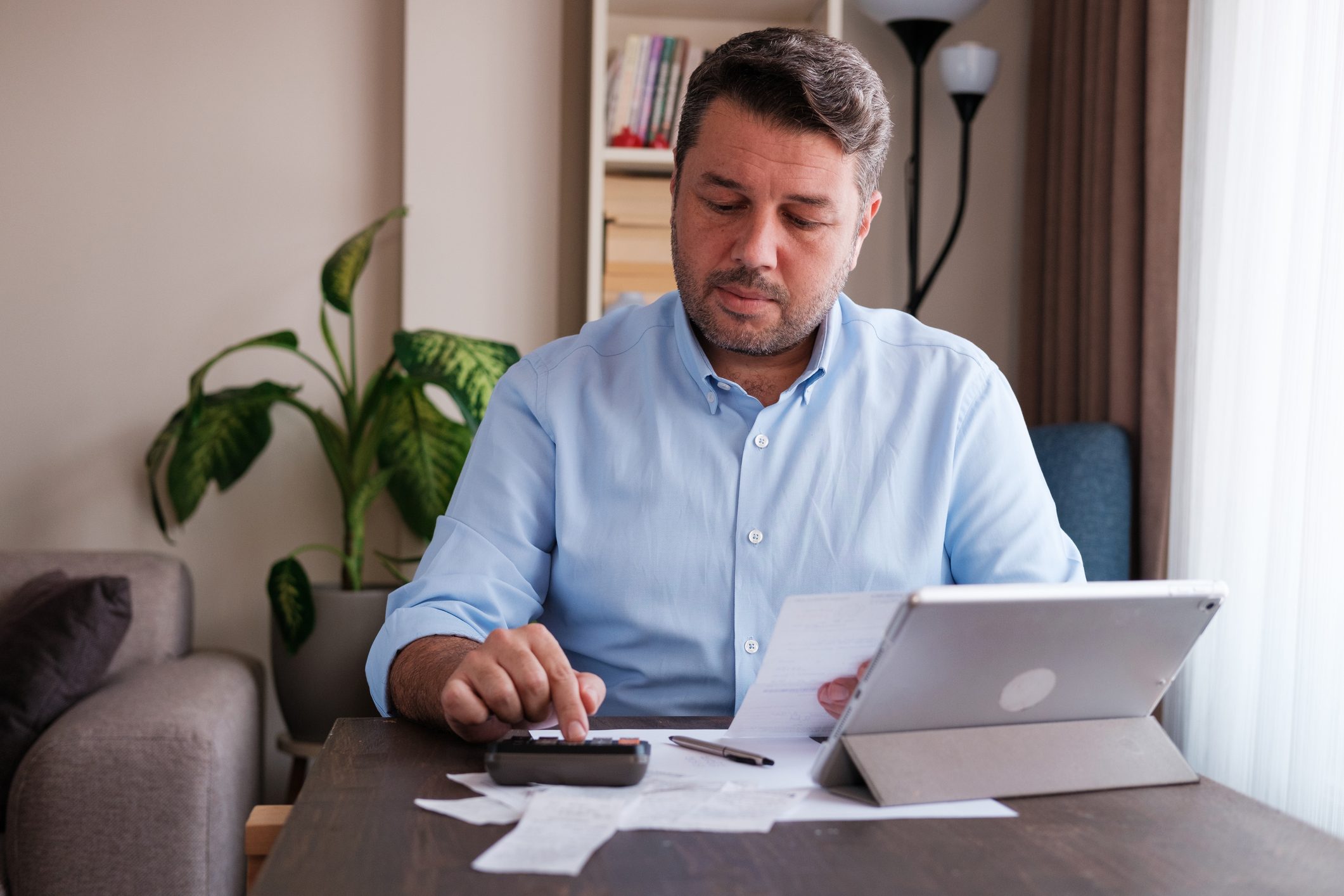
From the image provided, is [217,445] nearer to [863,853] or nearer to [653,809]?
[653,809]

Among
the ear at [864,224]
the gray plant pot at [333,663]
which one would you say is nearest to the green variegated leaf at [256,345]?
the gray plant pot at [333,663]

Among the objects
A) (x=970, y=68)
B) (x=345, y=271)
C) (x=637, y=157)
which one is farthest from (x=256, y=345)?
(x=970, y=68)

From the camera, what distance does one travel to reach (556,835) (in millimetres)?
683

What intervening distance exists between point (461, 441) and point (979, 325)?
1.29m

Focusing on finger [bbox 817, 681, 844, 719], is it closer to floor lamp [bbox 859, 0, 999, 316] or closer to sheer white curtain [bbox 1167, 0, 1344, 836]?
sheer white curtain [bbox 1167, 0, 1344, 836]

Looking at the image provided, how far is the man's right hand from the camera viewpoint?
874 mm

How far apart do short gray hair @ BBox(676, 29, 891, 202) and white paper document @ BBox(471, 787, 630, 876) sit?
2.41ft

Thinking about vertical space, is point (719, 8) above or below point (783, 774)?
above

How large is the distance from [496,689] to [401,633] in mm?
235

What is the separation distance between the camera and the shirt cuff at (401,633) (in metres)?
1.07

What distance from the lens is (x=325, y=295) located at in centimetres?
231

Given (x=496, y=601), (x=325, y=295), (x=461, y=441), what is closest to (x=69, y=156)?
(x=325, y=295)

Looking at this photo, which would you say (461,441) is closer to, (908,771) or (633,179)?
(633,179)

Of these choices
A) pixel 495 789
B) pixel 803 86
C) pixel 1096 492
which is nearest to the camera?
pixel 495 789
